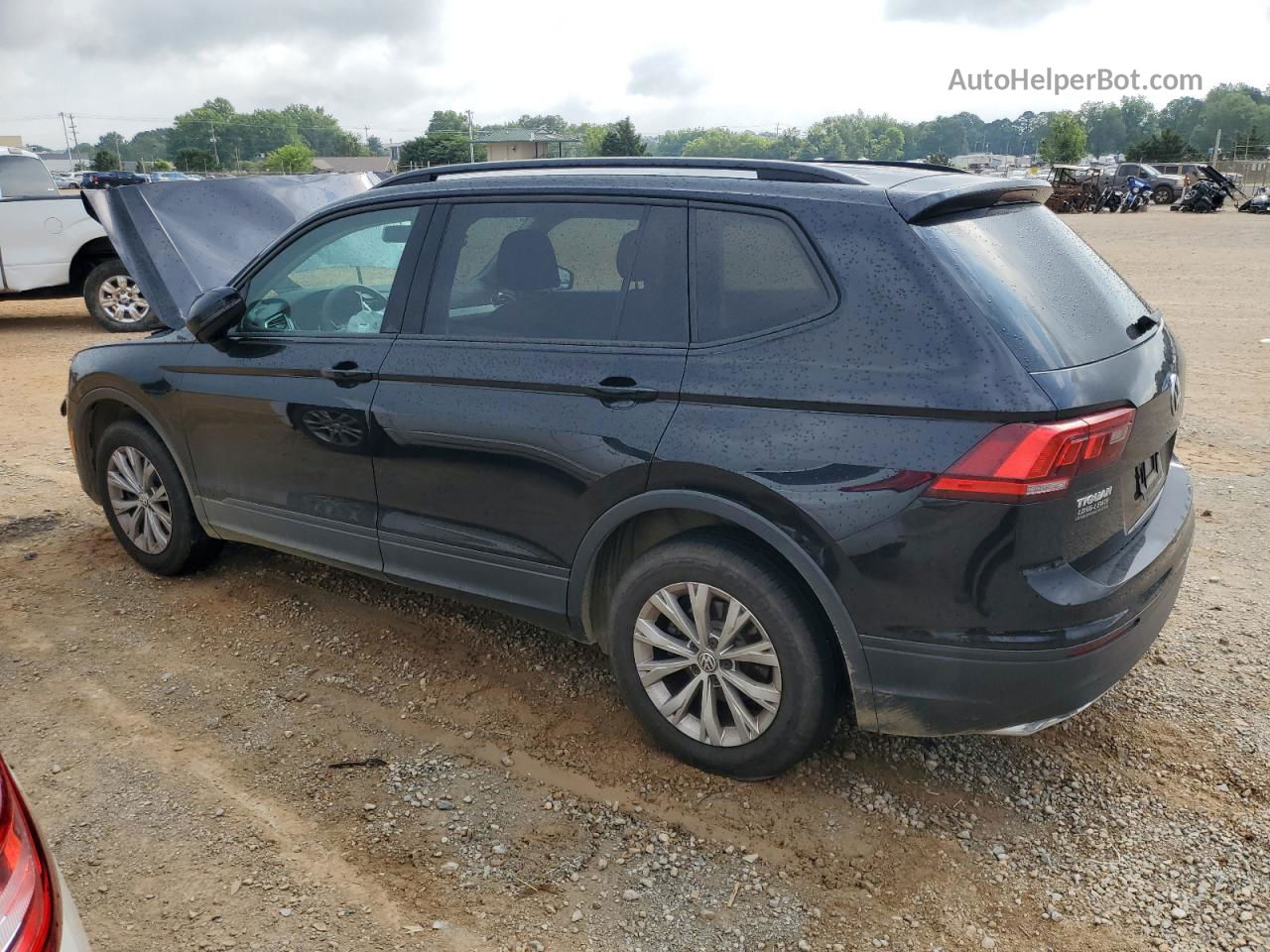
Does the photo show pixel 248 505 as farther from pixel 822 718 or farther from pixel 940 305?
pixel 940 305

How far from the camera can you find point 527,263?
137 inches

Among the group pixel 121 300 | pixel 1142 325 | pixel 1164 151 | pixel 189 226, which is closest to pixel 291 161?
pixel 1164 151

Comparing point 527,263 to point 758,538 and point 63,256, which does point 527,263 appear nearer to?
point 758,538

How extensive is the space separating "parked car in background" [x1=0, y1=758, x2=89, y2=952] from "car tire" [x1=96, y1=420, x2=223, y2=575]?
3.15m

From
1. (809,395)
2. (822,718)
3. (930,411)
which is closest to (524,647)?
(822,718)

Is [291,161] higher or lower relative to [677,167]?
higher

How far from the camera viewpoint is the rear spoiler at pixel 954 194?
112 inches

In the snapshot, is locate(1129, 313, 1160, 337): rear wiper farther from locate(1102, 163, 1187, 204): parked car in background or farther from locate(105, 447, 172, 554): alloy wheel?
locate(1102, 163, 1187, 204): parked car in background

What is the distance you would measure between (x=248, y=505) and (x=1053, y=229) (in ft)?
10.4

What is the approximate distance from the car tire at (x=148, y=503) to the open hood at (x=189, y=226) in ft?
6.15

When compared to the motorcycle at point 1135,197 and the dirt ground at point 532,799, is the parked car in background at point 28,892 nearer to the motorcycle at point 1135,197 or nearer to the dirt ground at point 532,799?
the dirt ground at point 532,799

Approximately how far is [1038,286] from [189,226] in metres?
6.24

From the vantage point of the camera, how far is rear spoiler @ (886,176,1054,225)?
284cm

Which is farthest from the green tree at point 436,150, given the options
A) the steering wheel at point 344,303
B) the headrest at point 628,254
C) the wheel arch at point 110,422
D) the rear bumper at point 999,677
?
the rear bumper at point 999,677
